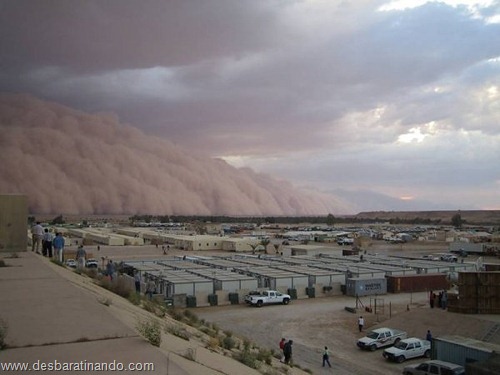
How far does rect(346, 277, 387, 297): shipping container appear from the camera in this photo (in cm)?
2102

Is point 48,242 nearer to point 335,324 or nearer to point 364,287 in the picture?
point 335,324

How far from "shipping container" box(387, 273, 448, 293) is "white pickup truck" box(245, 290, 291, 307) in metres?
5.58

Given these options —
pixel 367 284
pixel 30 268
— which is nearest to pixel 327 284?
pixel 367 284

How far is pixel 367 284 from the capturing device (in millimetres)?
21266

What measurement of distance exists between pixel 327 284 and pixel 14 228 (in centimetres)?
1329

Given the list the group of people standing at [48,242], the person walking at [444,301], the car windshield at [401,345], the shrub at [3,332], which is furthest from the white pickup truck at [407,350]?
the shrub at [3,332]

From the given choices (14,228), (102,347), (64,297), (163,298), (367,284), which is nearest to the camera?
(102,347)

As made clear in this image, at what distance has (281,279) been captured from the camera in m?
20.6

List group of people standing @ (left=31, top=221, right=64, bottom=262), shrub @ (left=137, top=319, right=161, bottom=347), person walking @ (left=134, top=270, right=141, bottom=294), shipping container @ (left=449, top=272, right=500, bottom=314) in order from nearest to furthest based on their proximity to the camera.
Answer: shrub @ (left=137, top=319, right=161, bottom=347), group of people standing @ (left=31, top=221, right=64, bottom=262), shipping container @ (left=449, top=272, right=500, bottom=314), person walking @ (left=134, top=270, right=141, bottom=294)

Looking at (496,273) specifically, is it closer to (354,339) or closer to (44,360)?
(354,339)

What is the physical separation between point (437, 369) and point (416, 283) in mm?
12933

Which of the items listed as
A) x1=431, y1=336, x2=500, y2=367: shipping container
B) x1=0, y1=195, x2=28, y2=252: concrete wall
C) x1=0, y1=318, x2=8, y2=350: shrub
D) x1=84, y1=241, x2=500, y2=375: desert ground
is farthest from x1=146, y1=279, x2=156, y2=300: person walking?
x1=0, y1=318, x2=8, y2=350: shrub

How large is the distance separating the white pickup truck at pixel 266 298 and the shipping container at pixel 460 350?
8.03 meters

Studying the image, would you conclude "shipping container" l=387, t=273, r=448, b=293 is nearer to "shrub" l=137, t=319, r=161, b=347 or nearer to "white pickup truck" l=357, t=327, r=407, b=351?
"white pickup truck" l=357, t=327, r=407, b=351
